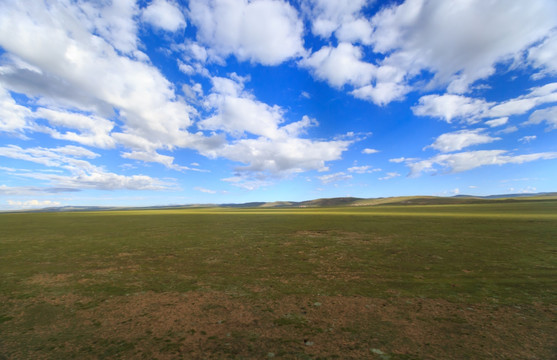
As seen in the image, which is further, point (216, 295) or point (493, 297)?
point (216, 295)

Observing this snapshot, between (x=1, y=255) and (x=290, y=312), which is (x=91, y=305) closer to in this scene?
(x=290, y=312)

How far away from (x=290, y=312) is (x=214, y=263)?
298 inches

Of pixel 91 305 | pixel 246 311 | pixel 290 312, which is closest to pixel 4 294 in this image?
pixel 91 305

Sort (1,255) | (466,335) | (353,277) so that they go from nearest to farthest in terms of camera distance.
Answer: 1. (466,335)
2. (353,277)
3. (1,255)

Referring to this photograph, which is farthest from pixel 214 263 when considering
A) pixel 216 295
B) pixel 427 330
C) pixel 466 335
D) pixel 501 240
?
pixel 501 240

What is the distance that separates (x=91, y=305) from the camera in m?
8.44

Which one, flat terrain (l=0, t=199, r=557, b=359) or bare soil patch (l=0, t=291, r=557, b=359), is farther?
flat terrain (l=0, t=199, r=557, b=359)

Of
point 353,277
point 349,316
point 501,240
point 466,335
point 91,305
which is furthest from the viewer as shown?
point 501,240

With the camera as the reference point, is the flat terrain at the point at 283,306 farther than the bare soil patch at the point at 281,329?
Yes

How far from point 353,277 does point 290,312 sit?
4793 millimetres

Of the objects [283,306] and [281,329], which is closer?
[281,329]

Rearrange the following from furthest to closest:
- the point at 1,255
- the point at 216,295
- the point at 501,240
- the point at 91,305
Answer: the point at 501,240, the point at 1,255, the point at 216,295, the point at 91,305

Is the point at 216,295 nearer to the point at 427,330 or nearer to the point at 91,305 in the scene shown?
the point at 91,305

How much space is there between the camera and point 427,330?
6465 mm
